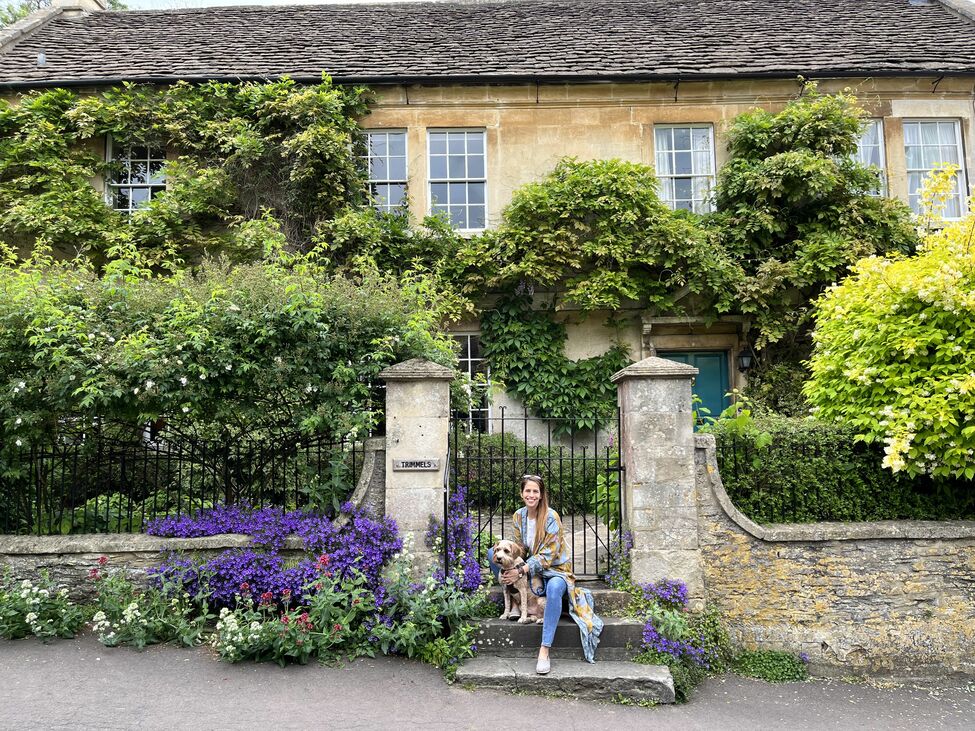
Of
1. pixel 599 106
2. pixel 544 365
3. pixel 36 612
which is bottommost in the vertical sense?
pixel 36 612

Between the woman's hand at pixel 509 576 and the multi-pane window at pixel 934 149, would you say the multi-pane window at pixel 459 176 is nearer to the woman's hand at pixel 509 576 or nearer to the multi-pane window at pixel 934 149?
the woman's hand at pixel 509 576

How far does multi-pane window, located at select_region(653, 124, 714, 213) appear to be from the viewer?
11750 mm

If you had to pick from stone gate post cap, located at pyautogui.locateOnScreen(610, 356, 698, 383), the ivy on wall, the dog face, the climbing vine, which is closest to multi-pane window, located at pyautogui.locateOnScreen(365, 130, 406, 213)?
the ivy on wall

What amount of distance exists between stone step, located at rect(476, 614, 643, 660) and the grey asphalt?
1.66 feet

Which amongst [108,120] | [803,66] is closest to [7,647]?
[108,120]

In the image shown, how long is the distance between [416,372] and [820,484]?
4027 millimetres

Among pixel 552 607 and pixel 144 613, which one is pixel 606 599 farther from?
pixel 144 613

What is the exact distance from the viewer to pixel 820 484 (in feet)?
20.5

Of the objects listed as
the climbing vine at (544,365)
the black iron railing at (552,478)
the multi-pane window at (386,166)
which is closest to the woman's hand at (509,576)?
the black iron railing at (552,478)

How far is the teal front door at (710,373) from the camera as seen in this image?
1145 centimetres

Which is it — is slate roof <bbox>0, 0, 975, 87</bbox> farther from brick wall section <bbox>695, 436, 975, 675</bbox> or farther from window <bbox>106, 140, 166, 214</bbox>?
brick wall section <bbox>695, 436, 975, 675</bbox>

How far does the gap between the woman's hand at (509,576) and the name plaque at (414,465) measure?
115 cm

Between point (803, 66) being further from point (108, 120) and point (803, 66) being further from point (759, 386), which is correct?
point (108, 120)

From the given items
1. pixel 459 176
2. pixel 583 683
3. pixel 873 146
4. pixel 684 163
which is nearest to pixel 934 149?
pixel 873 146
